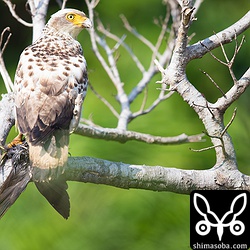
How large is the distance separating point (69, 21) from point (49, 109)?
2.50 feet

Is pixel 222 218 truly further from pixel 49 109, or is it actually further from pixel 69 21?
pixel 69 21

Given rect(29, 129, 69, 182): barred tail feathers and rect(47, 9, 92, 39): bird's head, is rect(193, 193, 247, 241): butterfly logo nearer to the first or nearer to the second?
rect(29, 129, 69, 182): barred tail feathers

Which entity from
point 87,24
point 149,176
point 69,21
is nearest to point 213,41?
point 149,176

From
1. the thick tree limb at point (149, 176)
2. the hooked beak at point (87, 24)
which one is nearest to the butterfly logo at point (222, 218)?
the thick tree limb at point (149, 176)

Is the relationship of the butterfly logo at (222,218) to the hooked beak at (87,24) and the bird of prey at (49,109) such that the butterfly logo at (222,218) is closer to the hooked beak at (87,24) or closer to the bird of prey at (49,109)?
the bird of prey at (49,109)

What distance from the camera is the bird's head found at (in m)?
3.51

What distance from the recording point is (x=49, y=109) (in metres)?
2.88

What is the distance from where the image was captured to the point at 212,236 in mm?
2844

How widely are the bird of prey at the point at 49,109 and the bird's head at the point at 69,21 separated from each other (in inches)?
11.8

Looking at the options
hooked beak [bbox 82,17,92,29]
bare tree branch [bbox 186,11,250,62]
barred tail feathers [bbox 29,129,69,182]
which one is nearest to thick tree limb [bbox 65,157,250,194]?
barred tail feathers [bbox 29,129,69,182]

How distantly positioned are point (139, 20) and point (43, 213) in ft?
7.29

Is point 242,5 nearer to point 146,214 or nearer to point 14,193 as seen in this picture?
point 146,214

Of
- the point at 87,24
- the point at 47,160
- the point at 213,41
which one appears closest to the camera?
the point at 47,160

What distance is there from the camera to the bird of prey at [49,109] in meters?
2.79
